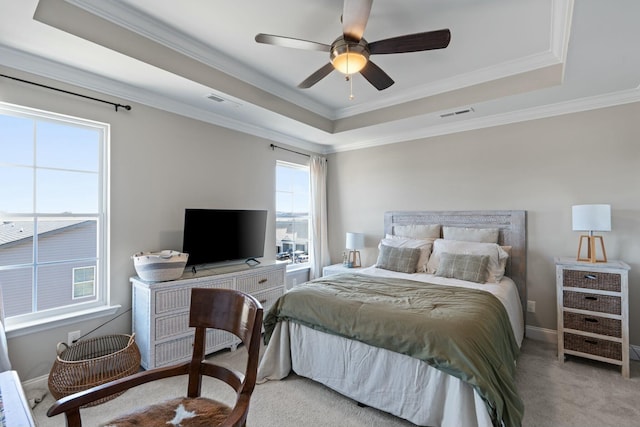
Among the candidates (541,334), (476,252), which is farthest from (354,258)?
(541,334)

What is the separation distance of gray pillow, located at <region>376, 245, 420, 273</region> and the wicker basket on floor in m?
2.64

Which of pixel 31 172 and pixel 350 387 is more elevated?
pixel 31 172

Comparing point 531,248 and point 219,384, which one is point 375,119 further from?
point 219,384

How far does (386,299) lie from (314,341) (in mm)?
671

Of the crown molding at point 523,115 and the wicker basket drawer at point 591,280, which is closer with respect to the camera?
the wicker basket drawer at point 591,280

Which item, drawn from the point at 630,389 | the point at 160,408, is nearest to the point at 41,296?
the point at 160,408

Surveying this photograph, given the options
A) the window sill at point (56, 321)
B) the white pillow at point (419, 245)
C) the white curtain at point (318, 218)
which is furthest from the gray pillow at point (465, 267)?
the window sill at point (56, 321)

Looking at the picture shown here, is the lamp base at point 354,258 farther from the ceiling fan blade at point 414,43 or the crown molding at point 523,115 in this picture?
the ceiling fan blade at point 414,43

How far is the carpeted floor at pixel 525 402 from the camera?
202 cm

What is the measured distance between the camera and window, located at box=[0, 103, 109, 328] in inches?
90.7

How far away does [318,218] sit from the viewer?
4.91 meters

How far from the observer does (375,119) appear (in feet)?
12.8

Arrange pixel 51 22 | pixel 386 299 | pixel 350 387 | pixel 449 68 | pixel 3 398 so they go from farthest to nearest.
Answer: pixel 449 68 < pixel 386 299 < pixel 350 387 < pixel 51 22 < pixel 3 398

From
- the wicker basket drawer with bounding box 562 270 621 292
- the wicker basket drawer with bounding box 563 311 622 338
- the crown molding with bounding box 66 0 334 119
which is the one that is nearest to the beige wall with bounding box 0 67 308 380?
the crown molding with bounding box 66 0 334 119
